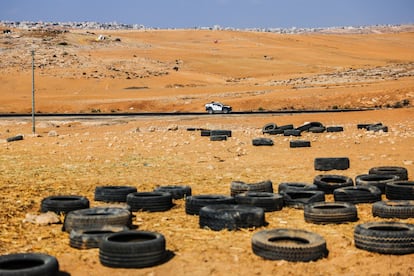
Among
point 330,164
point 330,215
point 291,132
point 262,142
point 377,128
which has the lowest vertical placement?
point 330,215

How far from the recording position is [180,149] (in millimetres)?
26047

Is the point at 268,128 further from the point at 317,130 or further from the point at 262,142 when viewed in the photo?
the point at 262,142

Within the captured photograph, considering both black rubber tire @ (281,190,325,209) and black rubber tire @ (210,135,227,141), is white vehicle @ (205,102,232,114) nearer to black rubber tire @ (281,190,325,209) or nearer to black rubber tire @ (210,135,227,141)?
black rubber tire @ (210,135,227,141)

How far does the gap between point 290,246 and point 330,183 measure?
6810 millimetres

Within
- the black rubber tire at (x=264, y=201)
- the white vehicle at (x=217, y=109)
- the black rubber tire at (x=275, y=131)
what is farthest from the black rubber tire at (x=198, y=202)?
the white vehicle at (x=217, y=109)

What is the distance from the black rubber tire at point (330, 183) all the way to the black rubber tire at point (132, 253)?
671 cm

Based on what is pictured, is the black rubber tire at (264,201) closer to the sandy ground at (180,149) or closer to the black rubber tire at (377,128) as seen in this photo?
the sandy ground at (180,149)

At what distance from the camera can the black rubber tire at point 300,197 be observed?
13359mm

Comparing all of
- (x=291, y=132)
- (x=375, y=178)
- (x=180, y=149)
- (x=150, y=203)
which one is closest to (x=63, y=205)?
(x=150, y=203)

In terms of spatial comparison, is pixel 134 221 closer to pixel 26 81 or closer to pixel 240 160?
pixel 240 160

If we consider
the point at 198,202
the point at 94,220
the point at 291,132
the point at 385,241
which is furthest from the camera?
the point at 291,132

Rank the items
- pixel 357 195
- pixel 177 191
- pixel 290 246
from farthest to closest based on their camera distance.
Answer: pixel 177 191, pixel 357 195, pixel 290 246

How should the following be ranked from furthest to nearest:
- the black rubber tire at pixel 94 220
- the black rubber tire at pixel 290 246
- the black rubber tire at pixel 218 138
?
the black rubber tire at pixel 218 138 → the black rubber tire at pixel 94 220 → the black rubber tire at pixel 290 246

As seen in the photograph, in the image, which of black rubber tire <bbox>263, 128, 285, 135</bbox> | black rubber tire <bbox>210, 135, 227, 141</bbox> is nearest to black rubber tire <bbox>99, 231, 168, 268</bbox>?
black rubber tire <bbox>210, 135, 227, 141</bbox>
